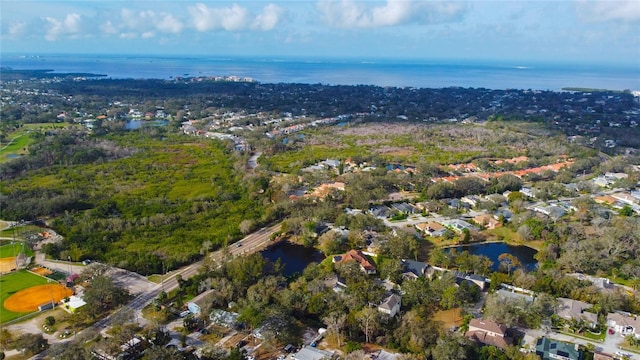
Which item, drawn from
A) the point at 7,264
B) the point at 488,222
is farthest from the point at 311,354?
the point at 7,264

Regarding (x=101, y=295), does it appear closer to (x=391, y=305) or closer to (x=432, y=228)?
(x=391, y=305)

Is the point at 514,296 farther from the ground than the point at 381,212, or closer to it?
closer to it

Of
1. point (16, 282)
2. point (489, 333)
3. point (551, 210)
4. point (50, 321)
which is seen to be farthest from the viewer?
point (551, 210)

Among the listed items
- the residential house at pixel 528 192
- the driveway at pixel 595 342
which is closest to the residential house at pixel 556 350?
the driveway at pixel 595 342

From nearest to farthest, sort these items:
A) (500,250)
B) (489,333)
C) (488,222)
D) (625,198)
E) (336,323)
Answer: (489,333) < (336,323) < (500,250) < (488,222) < (625,198)

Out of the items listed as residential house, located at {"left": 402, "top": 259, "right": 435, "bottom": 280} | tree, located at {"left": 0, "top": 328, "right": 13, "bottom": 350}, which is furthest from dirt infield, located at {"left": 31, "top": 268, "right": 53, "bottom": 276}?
residential house, located at {"left": 402, "top": 259, "right": 435, "bottom": 280}

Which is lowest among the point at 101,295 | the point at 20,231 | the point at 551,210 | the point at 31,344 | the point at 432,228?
the point at 31,344
